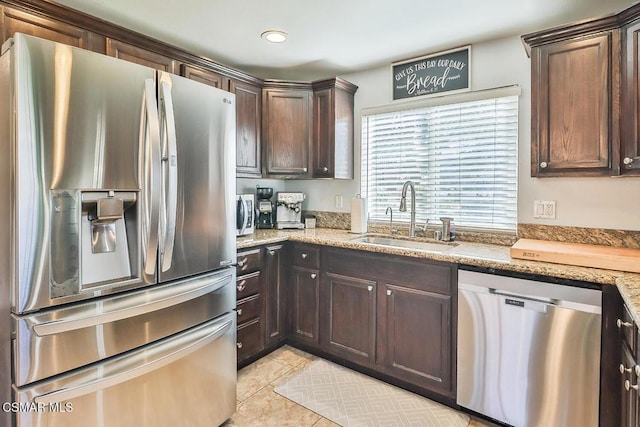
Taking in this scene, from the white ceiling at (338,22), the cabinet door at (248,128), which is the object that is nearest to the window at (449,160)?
the white ceiling at (338,22)

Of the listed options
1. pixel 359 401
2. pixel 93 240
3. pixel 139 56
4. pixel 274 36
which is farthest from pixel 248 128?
pixel 359 401

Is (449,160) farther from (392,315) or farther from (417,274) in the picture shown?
(392,315)

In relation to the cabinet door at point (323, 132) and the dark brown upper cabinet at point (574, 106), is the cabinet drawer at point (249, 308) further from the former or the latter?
the dark brown upper cabinet at point (574, 106)

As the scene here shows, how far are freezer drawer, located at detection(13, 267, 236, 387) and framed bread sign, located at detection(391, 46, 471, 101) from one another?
2048 millimetres

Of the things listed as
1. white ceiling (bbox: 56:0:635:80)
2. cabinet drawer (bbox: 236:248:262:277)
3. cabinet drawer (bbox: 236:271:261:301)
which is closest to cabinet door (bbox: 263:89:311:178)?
white ceiling (bbox: 56:0:635:80)

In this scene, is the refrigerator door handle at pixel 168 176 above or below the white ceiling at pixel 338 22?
below

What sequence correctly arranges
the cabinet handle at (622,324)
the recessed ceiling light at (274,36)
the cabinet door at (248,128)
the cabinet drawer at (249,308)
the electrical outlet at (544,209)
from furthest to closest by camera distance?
1. the cabinet door at (248,128)
2. the cabinet drawer at (249,308)
3. the recessed ceiling light at (274,36)
4. the electrical outlet at (544,209)
5. the cabinet handle at (622,324)

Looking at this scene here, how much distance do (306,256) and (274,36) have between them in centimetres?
157

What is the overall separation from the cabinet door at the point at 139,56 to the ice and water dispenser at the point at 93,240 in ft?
3.54

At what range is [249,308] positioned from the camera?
2516 mm

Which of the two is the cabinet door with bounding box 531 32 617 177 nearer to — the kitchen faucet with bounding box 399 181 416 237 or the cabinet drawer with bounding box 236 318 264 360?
the kitchen faucet with bounding box 399 181 416 237

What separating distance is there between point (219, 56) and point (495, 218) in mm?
2432

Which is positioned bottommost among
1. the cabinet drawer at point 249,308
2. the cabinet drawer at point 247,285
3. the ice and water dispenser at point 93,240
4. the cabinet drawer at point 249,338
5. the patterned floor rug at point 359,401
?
the patterned floor rug at point 359,401

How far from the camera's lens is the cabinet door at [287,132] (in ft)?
9.82
